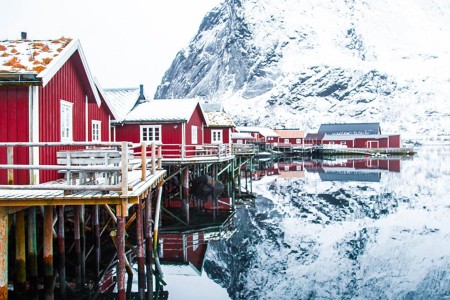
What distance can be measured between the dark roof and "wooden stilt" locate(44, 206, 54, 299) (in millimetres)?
97109

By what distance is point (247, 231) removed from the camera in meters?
23.5

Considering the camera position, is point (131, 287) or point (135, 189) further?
point (131, 287)

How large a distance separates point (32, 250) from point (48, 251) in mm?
799

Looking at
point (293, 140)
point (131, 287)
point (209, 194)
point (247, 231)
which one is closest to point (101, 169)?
point (131, 287)

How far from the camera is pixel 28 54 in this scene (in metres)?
14.0

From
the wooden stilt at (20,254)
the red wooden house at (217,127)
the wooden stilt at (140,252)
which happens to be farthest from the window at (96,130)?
the red wooden house at (217,127)

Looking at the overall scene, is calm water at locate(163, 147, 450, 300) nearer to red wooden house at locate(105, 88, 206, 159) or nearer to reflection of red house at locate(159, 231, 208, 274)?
reflection of red house at locate(159, 231, 208, 274)

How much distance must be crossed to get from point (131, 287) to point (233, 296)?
10.5ft

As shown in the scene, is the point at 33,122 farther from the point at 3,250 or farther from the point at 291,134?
the point at 291,134

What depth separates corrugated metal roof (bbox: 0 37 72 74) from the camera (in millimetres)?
13078

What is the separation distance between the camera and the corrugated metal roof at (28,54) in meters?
13.1

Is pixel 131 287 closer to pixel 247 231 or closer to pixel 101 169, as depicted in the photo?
pixel 101 169

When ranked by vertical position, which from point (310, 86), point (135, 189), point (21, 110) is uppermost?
point (310, 86)

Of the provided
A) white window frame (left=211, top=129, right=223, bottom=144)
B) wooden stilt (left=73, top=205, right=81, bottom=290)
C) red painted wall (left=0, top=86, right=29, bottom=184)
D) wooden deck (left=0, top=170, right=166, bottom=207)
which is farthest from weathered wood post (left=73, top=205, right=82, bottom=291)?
white window frame (left=211, top=129, right=223, bottom=144)
